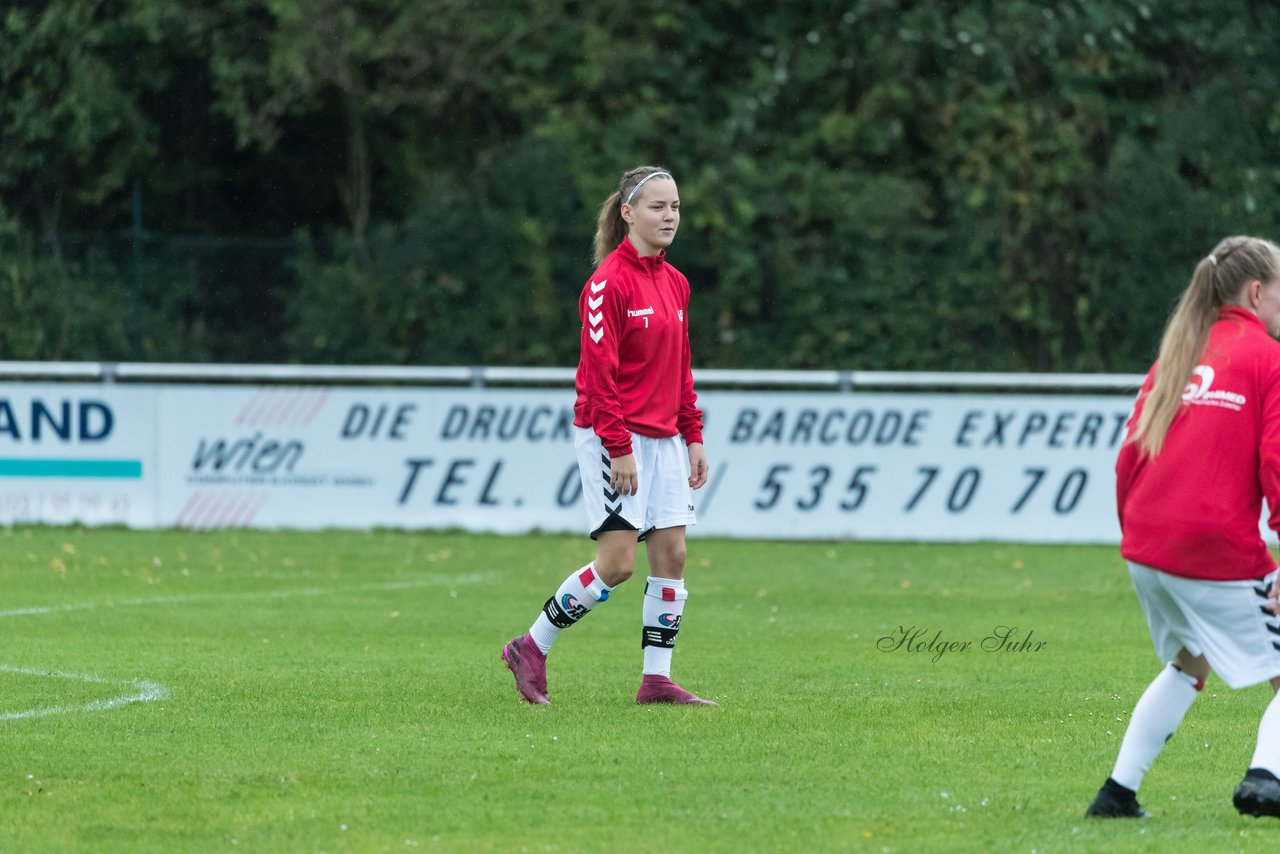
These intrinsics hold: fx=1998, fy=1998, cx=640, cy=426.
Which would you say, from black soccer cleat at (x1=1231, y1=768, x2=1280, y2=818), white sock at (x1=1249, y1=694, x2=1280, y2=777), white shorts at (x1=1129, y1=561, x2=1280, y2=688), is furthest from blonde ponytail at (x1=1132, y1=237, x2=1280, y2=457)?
black soccer cleat at (x1=1231, y1=768, x2=1280, y2=818)

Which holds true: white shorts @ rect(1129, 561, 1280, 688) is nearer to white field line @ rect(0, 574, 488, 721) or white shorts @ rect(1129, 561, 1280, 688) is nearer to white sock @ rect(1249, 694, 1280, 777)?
white sock @ rect(1249, 694, 1280, 777)

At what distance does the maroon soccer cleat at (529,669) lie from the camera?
787 centimetres

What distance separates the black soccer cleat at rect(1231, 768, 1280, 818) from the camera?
536 centimetres

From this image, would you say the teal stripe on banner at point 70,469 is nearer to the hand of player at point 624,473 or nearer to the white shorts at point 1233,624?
the hand of player at point 624,473

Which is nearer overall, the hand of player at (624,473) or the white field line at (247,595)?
the hand of player at (624,473)

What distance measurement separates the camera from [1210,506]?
17.7 feet

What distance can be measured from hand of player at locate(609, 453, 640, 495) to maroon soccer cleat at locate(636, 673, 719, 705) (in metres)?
0.81

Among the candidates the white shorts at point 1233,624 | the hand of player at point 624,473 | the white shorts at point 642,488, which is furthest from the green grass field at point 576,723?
the hand of player at point 624,473

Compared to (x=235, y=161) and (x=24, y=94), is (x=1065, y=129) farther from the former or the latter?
(x=24, y=94)

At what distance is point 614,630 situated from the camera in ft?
35.6

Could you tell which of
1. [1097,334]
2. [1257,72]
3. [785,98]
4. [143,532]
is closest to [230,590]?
[143,532]

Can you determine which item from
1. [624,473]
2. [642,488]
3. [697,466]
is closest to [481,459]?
[697,466]

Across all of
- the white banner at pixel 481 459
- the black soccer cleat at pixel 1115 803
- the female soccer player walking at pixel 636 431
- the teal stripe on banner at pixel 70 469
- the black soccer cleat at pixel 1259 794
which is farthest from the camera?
the teal stripe on banner at pixel 70 469

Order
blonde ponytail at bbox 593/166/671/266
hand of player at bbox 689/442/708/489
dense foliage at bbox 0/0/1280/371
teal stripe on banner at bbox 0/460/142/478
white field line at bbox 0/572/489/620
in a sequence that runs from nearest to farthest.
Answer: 1. blonde ponytail at bbox 593/166/671/266
2. hand of player at bbox 689/442/708/489
3. white field line at bbox 0/572/489/620
4. teal stripe on banner at bbox 0/460/142/478
5. dense foliage at bbox 0/0/1280/371
